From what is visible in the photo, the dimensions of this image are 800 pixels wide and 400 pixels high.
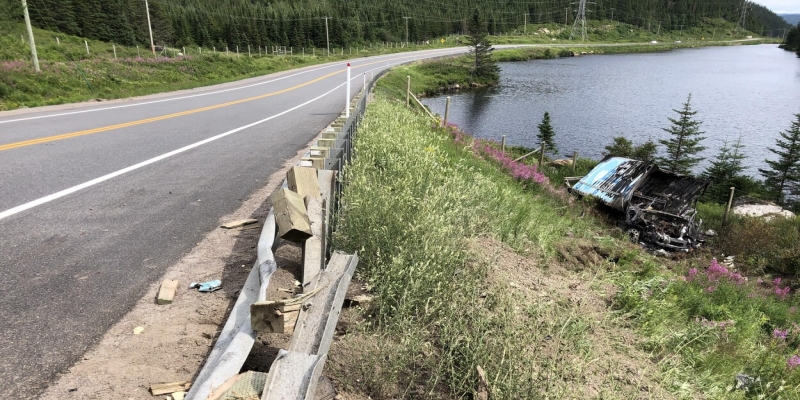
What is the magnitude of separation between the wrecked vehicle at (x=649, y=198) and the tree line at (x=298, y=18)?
5795 centimetres

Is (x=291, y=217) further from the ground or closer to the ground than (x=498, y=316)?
further from the ground

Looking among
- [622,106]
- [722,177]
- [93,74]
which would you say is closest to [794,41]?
[622,106]

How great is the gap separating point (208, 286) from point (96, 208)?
2426 millimetres

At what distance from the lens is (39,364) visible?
8.47ft

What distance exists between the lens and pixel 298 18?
267ft

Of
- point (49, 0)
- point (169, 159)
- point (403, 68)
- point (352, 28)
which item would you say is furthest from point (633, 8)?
point (169, 159)

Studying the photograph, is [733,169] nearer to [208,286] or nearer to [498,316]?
[498,316]

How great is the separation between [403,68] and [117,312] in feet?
141

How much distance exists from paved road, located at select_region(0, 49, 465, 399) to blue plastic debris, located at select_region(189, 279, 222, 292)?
1.12 ft

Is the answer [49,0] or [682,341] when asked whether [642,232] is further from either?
[49,0]

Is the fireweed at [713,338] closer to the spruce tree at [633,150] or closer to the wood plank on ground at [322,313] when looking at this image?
the wood plank on ground at [322,313]

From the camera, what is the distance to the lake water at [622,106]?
28109 millimetres

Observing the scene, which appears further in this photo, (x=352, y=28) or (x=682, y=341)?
(x=352, y=28)

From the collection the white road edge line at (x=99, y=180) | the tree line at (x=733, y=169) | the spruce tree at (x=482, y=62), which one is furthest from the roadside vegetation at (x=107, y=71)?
the tree line at (x=733, y=169)
